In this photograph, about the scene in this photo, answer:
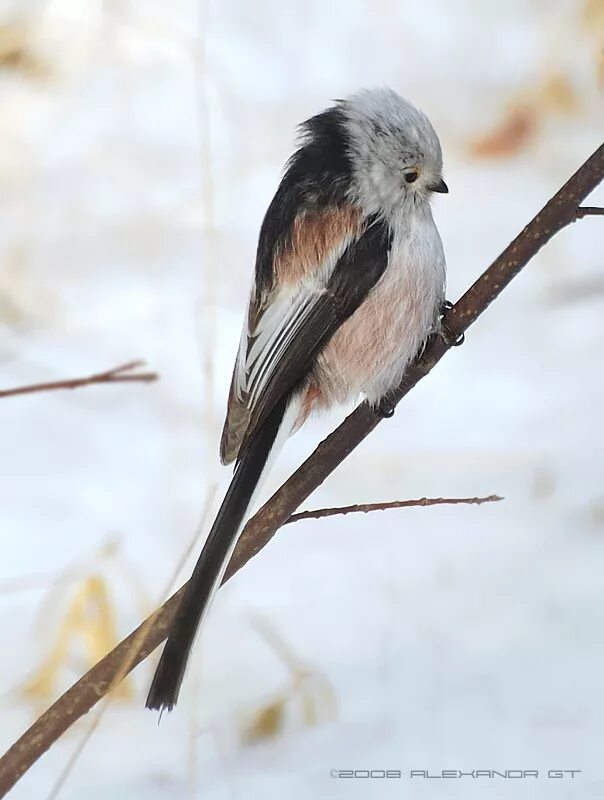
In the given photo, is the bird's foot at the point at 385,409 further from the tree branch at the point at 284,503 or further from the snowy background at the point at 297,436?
the snowy background at the point at 297,436

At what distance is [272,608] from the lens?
3.99 feet

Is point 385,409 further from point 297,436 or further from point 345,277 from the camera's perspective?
point 297,436

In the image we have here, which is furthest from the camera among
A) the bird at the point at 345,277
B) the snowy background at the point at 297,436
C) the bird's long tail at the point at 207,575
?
the snowy background at the point at 297,436

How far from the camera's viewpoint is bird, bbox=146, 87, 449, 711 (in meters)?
0.79

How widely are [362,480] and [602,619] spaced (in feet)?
1.12

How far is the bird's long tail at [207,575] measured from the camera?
2.15 feet

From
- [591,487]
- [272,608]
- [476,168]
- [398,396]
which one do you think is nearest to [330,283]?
[398,396]

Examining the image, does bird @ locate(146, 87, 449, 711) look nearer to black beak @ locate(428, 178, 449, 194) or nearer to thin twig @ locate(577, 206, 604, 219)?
black beak @ locate(428, 178, 449, 194)

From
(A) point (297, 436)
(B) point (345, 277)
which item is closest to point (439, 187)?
(B) point (345, 277)

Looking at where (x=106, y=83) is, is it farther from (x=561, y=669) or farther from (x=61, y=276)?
(x=561, y=669)

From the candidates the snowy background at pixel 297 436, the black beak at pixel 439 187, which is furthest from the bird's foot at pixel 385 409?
the snowy background at pixel 297 436

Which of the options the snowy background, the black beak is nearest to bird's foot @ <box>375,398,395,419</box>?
the black beak

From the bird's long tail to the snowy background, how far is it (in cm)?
42

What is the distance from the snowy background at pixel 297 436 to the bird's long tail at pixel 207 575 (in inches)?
16.4
